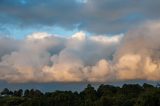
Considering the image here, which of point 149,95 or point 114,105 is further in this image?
point 114,105

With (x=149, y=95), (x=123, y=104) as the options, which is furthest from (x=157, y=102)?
(x=123, y=104)

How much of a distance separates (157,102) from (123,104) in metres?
19.4

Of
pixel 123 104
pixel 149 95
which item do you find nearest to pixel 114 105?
pixel 123 104

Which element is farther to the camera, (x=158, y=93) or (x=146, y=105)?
(x=158, y=93)

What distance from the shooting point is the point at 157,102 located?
185750 mm

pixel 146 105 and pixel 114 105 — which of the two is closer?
pixel 146 105

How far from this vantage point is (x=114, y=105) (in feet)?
654

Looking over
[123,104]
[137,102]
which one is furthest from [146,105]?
[123,104]

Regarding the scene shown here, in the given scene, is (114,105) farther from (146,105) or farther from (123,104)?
(146,105)

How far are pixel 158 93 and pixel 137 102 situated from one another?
13.8m

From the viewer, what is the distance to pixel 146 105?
18100 centimetres

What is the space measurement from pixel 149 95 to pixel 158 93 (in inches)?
365

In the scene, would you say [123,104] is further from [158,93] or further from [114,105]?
[158,93]

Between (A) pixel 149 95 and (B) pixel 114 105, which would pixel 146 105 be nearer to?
(A) pixel 149 95
